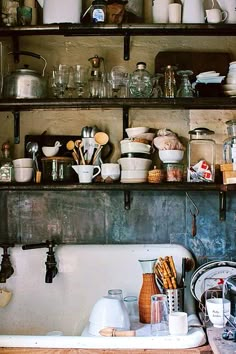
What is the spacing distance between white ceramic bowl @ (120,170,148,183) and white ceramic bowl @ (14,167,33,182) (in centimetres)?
45

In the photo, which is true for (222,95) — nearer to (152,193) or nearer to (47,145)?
(152,193)

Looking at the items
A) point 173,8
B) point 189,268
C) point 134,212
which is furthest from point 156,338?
point 173,8

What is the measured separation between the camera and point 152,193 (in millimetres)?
2586

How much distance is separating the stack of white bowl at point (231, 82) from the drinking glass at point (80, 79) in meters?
0.68

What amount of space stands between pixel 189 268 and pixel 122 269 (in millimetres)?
328

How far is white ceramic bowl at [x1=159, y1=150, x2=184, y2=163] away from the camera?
8.04 feet

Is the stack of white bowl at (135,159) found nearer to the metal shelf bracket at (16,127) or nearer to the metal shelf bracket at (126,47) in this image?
the metal shelf bracket at (126,47)

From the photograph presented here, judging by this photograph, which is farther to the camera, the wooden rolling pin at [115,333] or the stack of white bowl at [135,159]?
the stack of white bowl at [135,159]

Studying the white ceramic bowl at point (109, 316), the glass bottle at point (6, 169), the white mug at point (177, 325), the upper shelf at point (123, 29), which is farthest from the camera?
the glass bottle at point (6, 169)

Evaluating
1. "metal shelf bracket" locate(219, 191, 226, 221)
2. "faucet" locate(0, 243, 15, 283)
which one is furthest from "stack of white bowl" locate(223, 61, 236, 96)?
"faucet" locate(0, 243, 15, 283)

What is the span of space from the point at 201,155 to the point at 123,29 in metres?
0.72

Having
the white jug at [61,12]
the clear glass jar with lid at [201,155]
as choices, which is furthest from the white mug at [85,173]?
the white jug at [61,12]

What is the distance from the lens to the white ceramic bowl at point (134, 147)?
245 cm

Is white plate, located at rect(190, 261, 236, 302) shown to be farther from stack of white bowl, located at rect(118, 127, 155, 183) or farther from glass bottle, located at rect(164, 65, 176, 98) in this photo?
glass bottle, located at rect(164, 65, 176, 98)
